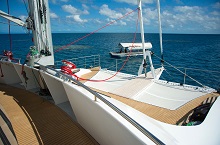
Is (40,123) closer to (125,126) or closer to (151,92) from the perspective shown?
(125,126)

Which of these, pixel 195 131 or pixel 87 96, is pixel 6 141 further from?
pixel 195 131

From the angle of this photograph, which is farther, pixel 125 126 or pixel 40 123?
pixel 40 123

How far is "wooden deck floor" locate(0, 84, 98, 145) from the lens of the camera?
3.67 meters

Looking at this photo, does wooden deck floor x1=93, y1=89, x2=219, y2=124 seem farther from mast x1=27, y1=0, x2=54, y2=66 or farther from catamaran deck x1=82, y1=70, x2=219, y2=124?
mast x1=27, y1=0, x2=54, y2=66

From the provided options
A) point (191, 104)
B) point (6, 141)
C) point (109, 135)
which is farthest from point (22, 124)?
point (191, 104)

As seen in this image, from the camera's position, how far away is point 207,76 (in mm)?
22219

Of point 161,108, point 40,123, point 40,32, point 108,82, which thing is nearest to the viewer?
point 40,123

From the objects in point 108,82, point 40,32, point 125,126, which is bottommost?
point 108,82

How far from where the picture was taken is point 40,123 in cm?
431

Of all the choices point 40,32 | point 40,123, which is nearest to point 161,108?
point 40,123

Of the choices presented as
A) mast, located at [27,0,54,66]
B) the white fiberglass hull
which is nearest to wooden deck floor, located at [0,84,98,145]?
the white fiberglass hull

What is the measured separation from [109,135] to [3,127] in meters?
2.84

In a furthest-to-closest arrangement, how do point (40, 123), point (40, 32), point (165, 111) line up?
point (40, 32)
point (165, 111)
point (40, 123)

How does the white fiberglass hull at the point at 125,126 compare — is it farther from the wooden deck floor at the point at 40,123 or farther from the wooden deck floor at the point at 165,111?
the wooden deck floor at the point at 165,111
